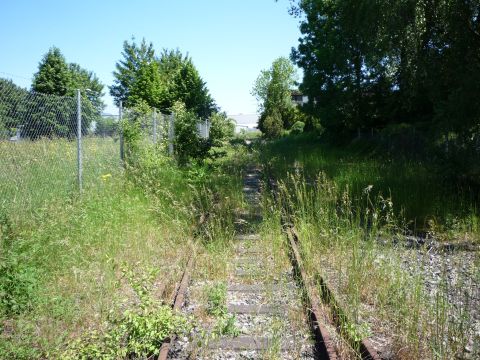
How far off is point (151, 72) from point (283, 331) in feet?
137

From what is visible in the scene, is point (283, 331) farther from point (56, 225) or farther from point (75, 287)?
point (56, 225)

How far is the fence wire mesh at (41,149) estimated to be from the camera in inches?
261

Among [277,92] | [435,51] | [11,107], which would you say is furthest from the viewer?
[277,92]

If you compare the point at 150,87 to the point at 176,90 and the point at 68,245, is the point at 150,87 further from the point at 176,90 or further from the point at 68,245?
the point at 68,245

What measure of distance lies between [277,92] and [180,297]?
68.9 m

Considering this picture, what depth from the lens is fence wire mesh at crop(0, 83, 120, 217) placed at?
6.62m

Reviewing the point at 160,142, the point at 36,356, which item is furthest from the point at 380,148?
the point at 36,356

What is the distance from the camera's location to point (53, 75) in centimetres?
4816

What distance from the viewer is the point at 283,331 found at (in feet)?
14.5

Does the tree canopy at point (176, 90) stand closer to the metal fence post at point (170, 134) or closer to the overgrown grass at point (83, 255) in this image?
the metal fence post at point (170, 134)

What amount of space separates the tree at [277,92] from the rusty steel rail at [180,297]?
5321 cm

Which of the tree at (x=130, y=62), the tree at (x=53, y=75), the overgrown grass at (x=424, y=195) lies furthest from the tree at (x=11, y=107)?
the tree at (x=130, y=62)

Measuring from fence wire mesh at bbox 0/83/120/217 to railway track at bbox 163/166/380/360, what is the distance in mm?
2925

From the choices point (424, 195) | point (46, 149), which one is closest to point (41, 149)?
point (46, 149)
